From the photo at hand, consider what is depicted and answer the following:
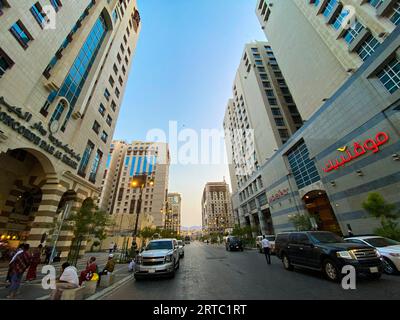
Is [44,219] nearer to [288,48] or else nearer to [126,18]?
[126,18]

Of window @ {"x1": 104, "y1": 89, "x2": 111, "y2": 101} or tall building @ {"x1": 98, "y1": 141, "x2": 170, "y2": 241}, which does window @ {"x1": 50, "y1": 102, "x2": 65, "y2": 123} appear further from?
tall building @ {"x1": 98, "y1": 141, "x2": 170, "y2": 241}

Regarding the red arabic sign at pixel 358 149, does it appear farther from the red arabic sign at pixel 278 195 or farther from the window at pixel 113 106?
the window at pixel 113 106

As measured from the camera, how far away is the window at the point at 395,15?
1684 centimetres

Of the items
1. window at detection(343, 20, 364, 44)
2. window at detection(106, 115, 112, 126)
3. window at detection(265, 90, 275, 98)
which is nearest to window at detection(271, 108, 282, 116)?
window at detection(265, 90, 275, 98)

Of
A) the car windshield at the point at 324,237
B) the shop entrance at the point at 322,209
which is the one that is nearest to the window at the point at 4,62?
the car windshield at the point at 324,237

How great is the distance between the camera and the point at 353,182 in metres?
18.8

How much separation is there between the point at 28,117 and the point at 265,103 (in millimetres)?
41234

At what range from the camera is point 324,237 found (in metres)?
8.72

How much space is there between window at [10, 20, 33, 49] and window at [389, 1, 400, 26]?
31.9 metres

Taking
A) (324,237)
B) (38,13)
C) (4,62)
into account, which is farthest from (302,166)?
(38,13)

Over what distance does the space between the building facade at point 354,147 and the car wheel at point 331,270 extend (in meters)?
13.2

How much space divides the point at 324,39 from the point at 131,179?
7527cm

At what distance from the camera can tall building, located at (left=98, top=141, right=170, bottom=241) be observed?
77.4m
